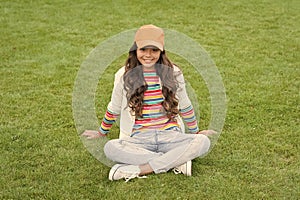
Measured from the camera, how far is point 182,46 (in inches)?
129

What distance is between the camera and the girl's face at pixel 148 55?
10.1ft

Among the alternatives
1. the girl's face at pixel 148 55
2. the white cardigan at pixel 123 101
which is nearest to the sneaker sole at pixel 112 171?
the white cardigan at pixel 123 101

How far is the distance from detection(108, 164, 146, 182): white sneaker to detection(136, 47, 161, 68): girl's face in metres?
0.62

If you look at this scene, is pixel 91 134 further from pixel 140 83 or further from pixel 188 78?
pixel 188 78

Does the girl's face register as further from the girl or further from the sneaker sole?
the sneaker sole

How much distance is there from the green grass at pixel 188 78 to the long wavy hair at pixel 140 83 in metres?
0.41

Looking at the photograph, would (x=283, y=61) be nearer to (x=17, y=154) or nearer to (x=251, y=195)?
(x=251, y=195)

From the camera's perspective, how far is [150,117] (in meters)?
3.20

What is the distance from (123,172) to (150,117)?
382 mm

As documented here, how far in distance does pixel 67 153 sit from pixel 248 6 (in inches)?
196

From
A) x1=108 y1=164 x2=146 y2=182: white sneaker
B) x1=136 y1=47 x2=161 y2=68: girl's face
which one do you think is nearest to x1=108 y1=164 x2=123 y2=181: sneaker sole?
x1=108 y1=164 x2=146 y2=182: white sneaker

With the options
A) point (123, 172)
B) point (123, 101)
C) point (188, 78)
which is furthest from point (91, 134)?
point (188, 78)

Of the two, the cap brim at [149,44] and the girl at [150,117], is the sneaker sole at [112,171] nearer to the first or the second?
the girl at [150,117]

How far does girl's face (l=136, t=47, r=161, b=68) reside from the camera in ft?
10.1
